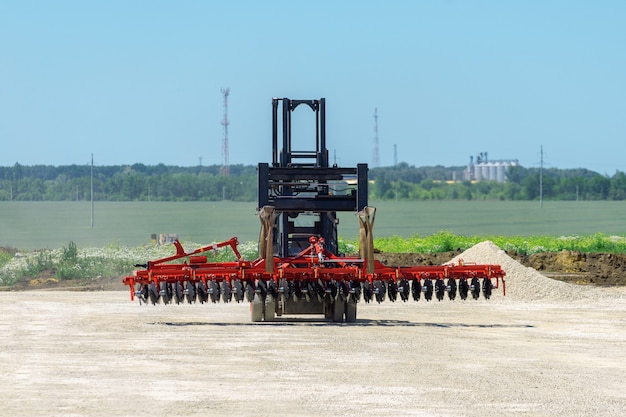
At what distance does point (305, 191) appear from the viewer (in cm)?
2350

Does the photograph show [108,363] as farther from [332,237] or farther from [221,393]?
[332,237]

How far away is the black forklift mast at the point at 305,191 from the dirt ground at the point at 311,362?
1.53m

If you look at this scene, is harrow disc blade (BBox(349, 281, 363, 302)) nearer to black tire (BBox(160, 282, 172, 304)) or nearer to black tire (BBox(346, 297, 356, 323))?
black tire (BBox(346, 297, 356, 323))

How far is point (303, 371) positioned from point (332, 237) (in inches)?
295

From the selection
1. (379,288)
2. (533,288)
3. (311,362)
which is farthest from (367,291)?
(533,288)

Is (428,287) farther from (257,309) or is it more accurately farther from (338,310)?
(257,309)

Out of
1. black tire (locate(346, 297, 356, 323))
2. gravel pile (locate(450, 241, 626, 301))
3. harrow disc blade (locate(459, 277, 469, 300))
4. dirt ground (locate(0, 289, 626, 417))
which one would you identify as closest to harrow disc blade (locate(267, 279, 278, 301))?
dirt ground (locate(0, 289, 626, 417))

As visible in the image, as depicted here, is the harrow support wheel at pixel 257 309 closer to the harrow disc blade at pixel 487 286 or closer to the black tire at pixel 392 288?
the black tire at pixel 392 288

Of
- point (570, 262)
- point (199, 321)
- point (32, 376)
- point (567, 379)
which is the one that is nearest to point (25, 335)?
point (199, 321)

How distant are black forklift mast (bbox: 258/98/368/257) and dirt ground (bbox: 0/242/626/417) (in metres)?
1.53

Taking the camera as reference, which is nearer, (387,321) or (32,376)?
(32,376)

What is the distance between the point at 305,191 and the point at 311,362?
6.95 m

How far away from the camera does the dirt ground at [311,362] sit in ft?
44.6

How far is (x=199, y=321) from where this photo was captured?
23.6 metres
